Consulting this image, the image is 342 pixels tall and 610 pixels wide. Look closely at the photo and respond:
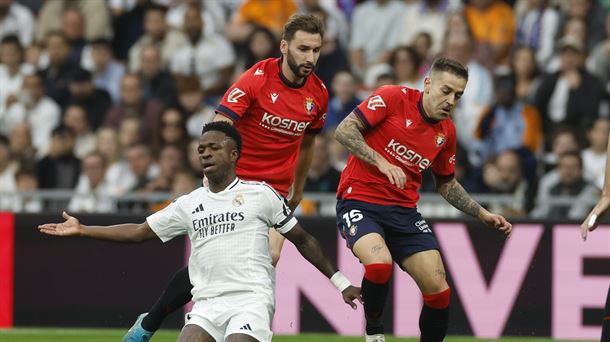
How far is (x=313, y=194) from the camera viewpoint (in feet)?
49.8

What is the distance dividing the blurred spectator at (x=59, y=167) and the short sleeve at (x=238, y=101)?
6.85 metres

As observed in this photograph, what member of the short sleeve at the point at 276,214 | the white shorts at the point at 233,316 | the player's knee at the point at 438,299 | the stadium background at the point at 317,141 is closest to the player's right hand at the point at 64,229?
the white shorts at the point at 233,316

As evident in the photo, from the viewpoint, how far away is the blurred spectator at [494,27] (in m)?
17.6

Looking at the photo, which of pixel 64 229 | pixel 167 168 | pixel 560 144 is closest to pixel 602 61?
pixel 560 144

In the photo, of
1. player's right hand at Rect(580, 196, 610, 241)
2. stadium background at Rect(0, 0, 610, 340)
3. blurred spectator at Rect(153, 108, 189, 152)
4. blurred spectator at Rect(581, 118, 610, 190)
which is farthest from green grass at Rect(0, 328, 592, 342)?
player's right hand at Rect(580, 196, 610, 241)

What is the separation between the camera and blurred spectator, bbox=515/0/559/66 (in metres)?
17.5

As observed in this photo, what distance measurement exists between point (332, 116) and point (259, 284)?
26.3 ft

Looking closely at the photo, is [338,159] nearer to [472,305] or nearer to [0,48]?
[472,305]

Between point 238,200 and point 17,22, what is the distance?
11532 millimetres

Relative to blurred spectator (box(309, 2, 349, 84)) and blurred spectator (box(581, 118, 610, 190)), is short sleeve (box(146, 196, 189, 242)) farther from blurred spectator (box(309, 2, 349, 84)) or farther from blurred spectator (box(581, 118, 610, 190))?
blurred spectator (box(309, 2, 349, 84))

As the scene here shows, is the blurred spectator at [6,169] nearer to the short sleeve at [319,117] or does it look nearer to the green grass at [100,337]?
the green grass at [100,337]

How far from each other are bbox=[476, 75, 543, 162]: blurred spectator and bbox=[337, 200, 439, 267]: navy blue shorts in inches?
228

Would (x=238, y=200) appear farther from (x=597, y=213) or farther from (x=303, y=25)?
(x=597, y=213)

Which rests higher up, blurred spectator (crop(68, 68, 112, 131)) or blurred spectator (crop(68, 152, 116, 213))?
blurred spectator (crop(68, 68, 112, 131))
